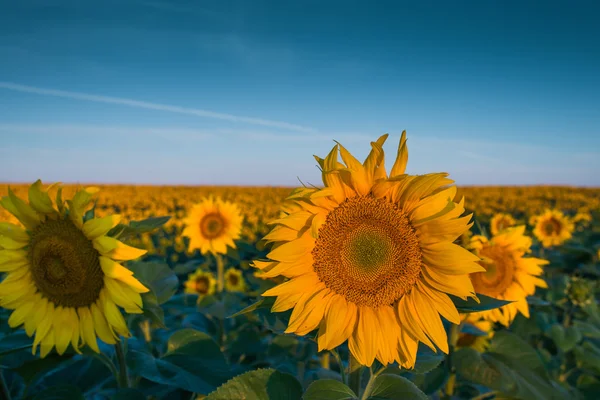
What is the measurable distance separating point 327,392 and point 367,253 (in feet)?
1.72

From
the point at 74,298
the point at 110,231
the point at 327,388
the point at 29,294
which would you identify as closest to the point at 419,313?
the point at 327,388

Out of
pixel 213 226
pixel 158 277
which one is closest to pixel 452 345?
pixel 158 277

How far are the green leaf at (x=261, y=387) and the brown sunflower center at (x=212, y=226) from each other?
164 inches

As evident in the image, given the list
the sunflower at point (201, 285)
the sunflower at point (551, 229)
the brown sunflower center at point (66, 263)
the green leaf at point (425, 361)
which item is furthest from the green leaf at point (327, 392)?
the sunflower at point (551, 229)

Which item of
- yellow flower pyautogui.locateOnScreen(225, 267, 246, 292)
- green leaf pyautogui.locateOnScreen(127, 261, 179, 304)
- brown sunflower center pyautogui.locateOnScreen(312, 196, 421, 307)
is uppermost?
brown sunflower center pyautogui.locateOnScreen(312, 196, 421, 307)

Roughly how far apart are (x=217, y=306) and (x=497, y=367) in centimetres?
257

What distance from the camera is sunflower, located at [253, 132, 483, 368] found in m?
1.47

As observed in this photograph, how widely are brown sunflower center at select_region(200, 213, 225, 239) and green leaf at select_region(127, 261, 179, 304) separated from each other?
2.98 metres

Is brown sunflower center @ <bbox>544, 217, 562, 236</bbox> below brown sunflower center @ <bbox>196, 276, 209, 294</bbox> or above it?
above

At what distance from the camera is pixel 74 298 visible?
2.07m

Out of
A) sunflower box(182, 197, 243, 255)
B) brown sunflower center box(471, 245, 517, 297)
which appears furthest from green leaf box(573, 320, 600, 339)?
sunflower box(182, 197, 243, 255)

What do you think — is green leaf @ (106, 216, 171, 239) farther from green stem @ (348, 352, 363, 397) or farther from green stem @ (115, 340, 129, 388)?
green stem @ (348, 352, 363, 397)

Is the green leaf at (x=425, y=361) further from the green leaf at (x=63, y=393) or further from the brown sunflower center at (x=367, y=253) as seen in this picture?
the green leaf at (x=63, y=393)

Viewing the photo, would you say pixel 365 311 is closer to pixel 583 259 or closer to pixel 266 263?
pixel 266 263
